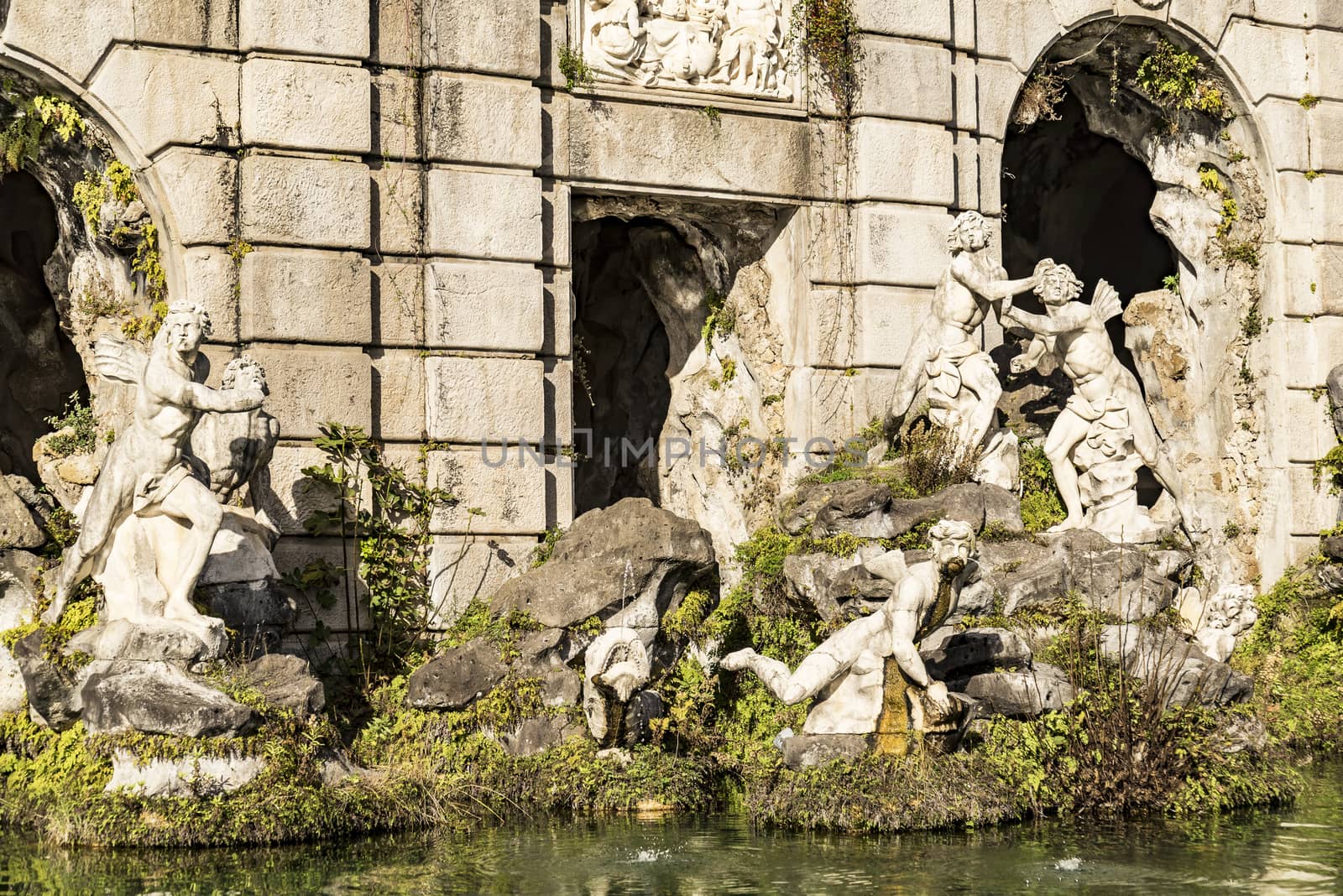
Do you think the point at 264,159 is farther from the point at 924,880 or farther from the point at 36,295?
the point at 924,880

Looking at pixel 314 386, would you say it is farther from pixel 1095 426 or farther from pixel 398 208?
pixel 1095 426

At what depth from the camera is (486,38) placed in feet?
39.4

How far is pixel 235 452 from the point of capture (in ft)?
35.3

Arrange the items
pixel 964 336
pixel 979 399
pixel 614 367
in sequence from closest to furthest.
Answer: pixel 979 399 < pixel 964 336 < pixel 614 367

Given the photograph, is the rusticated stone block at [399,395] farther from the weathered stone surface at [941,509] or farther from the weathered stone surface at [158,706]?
the weathered stone surface at [941,509]

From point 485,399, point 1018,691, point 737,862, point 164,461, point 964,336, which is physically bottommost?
point 737,862

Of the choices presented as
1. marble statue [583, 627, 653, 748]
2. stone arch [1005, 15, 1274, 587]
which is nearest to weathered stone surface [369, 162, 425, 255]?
marble statue [583, 627, 653, 748]

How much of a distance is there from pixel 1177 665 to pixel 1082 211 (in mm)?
9873

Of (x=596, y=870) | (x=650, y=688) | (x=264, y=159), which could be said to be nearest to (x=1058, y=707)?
(x=650, y=688)

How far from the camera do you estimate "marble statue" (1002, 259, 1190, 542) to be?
12383 millimetres

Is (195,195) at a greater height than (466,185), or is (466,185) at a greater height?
(466,185)

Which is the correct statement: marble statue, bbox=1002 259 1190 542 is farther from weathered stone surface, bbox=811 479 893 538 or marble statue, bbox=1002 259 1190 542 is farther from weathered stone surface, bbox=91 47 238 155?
weathered stone surface, bbox=91 47 238 155

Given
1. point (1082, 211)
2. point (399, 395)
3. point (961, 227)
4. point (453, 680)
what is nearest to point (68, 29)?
point (399, 395)

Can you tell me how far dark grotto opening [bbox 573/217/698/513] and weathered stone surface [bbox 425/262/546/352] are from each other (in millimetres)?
2925
